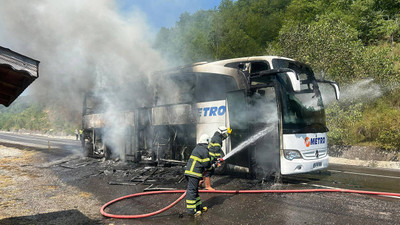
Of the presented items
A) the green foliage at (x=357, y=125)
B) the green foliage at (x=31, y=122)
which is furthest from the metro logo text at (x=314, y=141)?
the green foliage at (x=31, y=122)

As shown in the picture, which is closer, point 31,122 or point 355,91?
point 355,91

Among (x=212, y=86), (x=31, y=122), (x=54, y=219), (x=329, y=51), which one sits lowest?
(x=54, y=219)

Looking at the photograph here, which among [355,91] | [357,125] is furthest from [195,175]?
[355,91]

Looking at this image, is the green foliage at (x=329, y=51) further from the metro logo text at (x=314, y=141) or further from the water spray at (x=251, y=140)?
the water spray at (x=251, y=140)

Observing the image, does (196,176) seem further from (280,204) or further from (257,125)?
(257,125)

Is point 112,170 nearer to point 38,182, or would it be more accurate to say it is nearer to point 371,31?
point 38,182

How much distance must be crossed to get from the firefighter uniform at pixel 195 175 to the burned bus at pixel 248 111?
2166mm

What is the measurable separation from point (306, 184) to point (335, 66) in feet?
29.9

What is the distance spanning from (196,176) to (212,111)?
2.90 meters

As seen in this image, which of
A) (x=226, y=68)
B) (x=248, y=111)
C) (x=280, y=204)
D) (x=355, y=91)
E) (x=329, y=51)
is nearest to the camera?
(x=280, y=204)

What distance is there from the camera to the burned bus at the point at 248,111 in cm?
657

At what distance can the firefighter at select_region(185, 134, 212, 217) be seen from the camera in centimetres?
497

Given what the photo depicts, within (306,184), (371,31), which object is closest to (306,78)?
(306,184)

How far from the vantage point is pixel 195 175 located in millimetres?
5023
